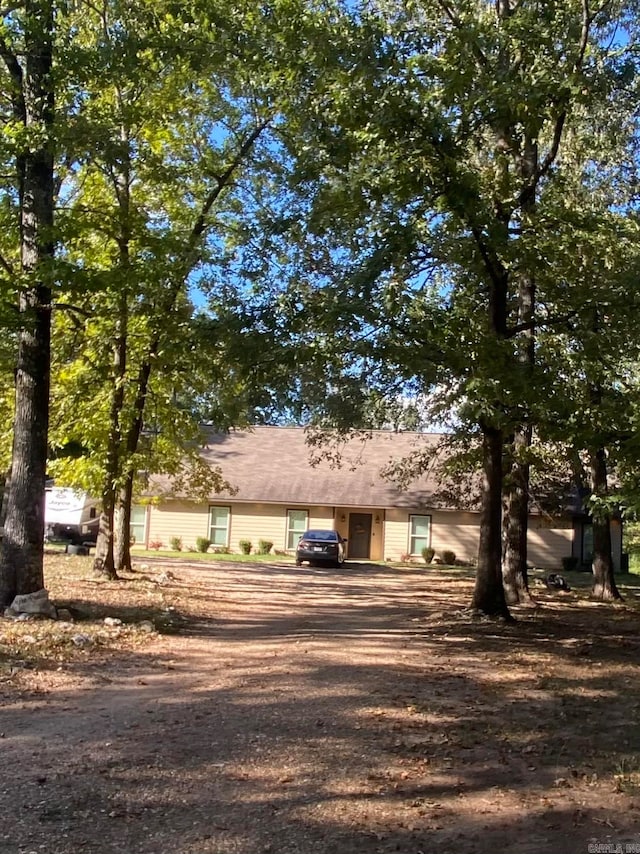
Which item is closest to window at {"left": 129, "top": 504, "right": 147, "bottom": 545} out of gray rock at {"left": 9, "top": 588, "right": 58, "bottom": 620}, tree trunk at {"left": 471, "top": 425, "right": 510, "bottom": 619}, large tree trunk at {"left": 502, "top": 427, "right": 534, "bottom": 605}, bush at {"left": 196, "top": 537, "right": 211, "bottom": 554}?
bush at {"left": 196, "top": 537, "right": 211, "bottom": 554}

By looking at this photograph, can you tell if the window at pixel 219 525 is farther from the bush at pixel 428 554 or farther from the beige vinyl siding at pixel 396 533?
the bush at pixel 428 554

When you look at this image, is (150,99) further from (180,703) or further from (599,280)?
(180,703)

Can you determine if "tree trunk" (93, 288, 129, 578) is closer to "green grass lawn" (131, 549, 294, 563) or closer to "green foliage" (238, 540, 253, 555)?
"green grass lawn" (131, 549, 294, 563)

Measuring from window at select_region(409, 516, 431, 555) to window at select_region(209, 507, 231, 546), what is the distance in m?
8.16

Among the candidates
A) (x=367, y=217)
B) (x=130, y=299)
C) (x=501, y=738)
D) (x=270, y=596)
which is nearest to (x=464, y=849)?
(x=501, y=738)

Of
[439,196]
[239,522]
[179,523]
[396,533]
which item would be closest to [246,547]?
[239,522]

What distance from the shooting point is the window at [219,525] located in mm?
36438

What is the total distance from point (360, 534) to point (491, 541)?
22.8 meters

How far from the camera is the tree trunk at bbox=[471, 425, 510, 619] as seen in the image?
14648 millimetres

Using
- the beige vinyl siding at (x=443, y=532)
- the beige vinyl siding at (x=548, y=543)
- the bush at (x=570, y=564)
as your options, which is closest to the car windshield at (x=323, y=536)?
the beige vinyl siding at (x=443, y=532)

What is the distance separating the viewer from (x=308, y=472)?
124ft

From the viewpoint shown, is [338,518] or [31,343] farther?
[338,518]

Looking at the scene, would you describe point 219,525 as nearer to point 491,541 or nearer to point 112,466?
point 112,466

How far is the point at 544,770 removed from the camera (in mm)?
6051
